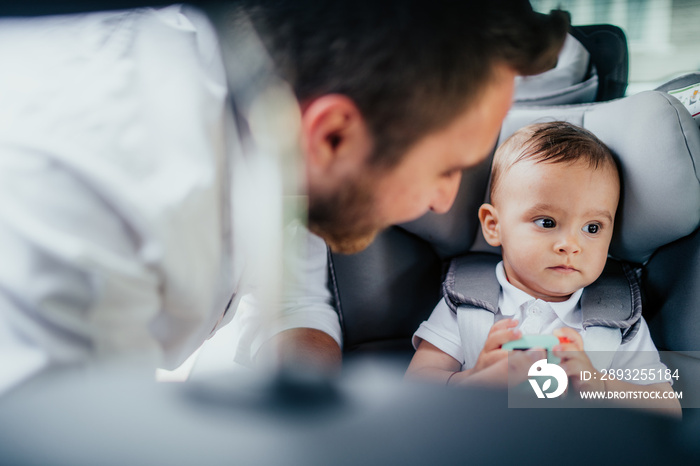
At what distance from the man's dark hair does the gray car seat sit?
166mm

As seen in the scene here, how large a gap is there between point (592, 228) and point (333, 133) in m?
0.33

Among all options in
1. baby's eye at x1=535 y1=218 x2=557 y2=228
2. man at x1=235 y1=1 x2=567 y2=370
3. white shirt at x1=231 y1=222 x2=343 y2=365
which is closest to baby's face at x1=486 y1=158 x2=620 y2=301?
baby's eye at x1=535 y1=218 x2=557 y2=228

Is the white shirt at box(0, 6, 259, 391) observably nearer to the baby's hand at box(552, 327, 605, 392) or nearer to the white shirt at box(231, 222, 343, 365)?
the white shirt at box(231, 222, 343, 365)

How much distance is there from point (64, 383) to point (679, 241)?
26.8 inches

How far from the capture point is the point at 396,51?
41cm

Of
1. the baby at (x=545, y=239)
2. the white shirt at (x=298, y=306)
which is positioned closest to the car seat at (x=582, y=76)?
the baby at (x=545, y=239)

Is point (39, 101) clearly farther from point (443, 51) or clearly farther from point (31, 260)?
point (443, 51)

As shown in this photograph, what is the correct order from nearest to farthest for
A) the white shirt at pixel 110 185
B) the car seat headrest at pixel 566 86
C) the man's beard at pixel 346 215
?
the white shirt at pixel 110 185 → the man's beard at pixel 346 215 → the car seat headrest at pixel 566 86

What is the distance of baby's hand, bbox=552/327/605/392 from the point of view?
431mm

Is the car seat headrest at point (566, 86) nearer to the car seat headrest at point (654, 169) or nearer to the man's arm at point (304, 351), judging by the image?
the car seat headrest at point (654, 169)

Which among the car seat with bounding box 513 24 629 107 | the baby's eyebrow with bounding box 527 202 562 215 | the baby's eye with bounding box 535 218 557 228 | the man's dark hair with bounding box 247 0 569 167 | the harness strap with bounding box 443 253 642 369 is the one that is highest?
the man's dark hair with bounding box 247 0 569 167

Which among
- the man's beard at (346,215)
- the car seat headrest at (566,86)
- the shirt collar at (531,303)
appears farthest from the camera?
the car seat headrest at (566,86)

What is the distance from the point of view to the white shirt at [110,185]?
347mm

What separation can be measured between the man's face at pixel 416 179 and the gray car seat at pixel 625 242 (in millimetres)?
92
